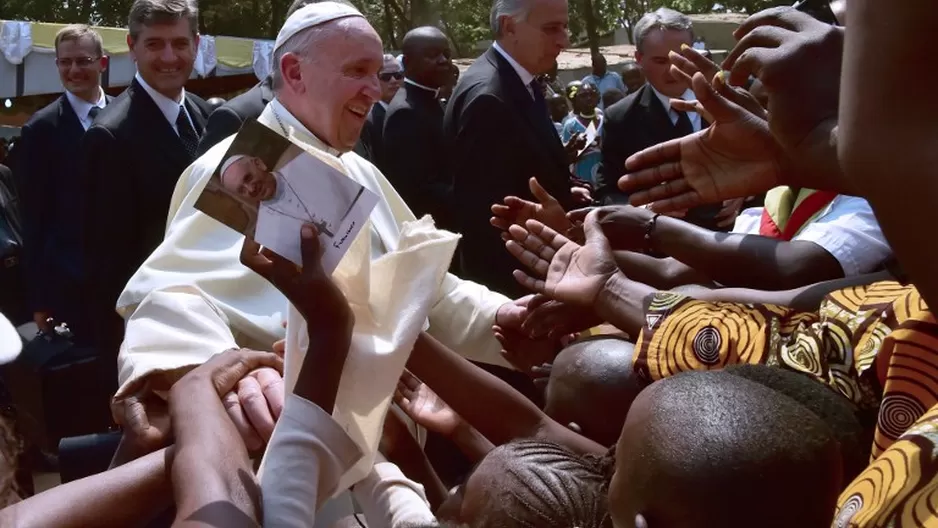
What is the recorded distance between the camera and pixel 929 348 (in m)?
1.41

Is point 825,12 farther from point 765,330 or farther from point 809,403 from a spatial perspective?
point 809,403

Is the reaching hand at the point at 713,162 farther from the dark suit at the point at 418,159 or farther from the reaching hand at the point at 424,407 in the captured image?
the dark suit at the point at 418,159

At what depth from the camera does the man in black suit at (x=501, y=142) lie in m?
4.26

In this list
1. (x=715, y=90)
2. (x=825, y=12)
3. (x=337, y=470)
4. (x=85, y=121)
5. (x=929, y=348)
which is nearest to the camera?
(x=929, y=348)

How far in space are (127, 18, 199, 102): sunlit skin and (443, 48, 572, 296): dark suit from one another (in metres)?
Result: 1.20

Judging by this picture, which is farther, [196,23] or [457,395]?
[196,23]

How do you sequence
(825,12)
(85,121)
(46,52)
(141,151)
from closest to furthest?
(825,12) → (141,151) → (85,121) → (46,52)

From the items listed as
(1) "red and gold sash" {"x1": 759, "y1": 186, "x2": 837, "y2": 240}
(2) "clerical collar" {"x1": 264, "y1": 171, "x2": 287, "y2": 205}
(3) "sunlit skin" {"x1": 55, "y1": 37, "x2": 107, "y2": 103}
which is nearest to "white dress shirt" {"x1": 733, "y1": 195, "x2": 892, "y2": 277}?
(1) "red and gold sash" {"x1": 759, "y1": 186, "x2": 837, "y2": 240}

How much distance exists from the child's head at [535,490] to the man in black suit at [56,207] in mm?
2746

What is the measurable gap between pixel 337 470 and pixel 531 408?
540mm

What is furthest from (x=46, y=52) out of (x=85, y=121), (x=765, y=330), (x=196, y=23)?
(x=765, y=330)

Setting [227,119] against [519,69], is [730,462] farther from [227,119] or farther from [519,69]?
[519,69]

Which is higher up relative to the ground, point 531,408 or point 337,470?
point 337,470

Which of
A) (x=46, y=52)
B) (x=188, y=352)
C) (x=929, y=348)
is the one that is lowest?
(x=46, y=52)
